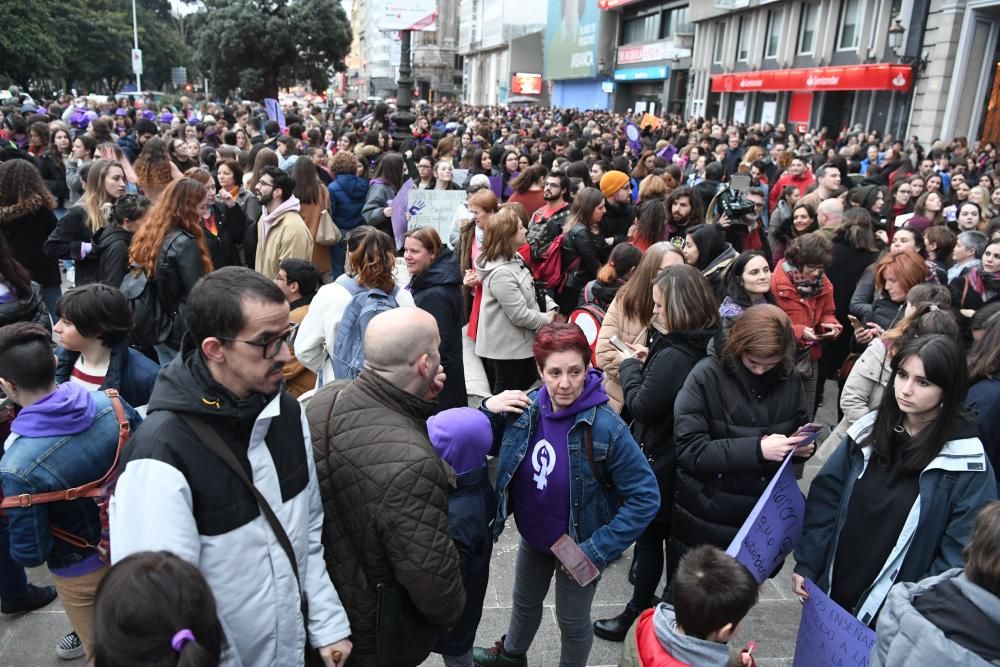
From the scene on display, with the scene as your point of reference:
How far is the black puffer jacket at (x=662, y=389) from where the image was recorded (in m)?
3.34

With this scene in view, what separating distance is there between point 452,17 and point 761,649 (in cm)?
9536

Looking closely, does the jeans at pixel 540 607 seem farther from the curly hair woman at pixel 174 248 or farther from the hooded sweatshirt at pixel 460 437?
the curly hair woman at pixel 174 248

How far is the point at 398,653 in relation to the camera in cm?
Answer: 232

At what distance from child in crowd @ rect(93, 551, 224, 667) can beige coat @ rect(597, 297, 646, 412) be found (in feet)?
9.06

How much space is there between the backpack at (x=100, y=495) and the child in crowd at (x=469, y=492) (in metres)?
1.17

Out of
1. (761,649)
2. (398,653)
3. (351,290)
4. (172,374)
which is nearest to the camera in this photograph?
(172,374)

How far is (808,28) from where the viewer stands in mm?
27188

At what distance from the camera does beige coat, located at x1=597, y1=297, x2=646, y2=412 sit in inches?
157

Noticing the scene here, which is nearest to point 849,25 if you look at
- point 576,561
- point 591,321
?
point 591,321

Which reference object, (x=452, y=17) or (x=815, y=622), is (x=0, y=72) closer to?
Answer: (x=815, y=622)

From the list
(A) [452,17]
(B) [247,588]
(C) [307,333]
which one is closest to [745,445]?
(B) [247,588]

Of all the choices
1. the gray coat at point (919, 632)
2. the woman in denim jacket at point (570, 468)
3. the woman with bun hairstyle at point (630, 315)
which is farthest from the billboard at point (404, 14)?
the gray coat at point (919, 632)

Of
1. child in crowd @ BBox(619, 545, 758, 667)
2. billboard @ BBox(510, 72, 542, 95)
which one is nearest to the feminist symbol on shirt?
child in crowd @ BBox(619, 545, 758, 667)

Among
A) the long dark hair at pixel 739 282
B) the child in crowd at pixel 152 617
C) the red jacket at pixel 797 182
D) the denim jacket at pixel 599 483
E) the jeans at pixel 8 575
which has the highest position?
the red jacket at pixel 797 182
